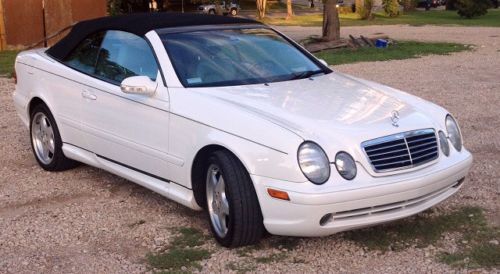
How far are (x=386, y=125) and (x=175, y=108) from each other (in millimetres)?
1470

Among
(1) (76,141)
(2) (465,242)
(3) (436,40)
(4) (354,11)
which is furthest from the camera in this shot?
(4) (354,11)

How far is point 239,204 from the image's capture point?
14.1 ft

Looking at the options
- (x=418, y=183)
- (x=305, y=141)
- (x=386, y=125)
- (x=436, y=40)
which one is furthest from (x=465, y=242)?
(x=436, y=40)

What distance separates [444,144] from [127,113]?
2.33 metres

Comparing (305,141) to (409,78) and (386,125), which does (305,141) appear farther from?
(409,78)

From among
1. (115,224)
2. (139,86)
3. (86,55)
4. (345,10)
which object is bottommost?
(115,224)

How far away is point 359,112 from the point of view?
462cm

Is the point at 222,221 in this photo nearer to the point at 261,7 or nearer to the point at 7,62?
the point at 7,62

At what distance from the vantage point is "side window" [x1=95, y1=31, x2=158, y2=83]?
17.7ft

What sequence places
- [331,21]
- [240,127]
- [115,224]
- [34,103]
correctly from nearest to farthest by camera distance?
[240,127]
[115,224]
[34,103]
[331,21]

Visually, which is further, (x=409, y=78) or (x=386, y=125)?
(x=409, y=78)

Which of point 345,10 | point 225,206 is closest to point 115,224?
point 225,206

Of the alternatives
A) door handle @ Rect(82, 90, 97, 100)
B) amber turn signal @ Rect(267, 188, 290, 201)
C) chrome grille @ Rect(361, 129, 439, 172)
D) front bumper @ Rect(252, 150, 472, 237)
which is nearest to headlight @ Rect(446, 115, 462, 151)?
chrome grille @ Rect(361, 129, 439, 172)

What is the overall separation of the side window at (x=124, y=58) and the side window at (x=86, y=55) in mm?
83
